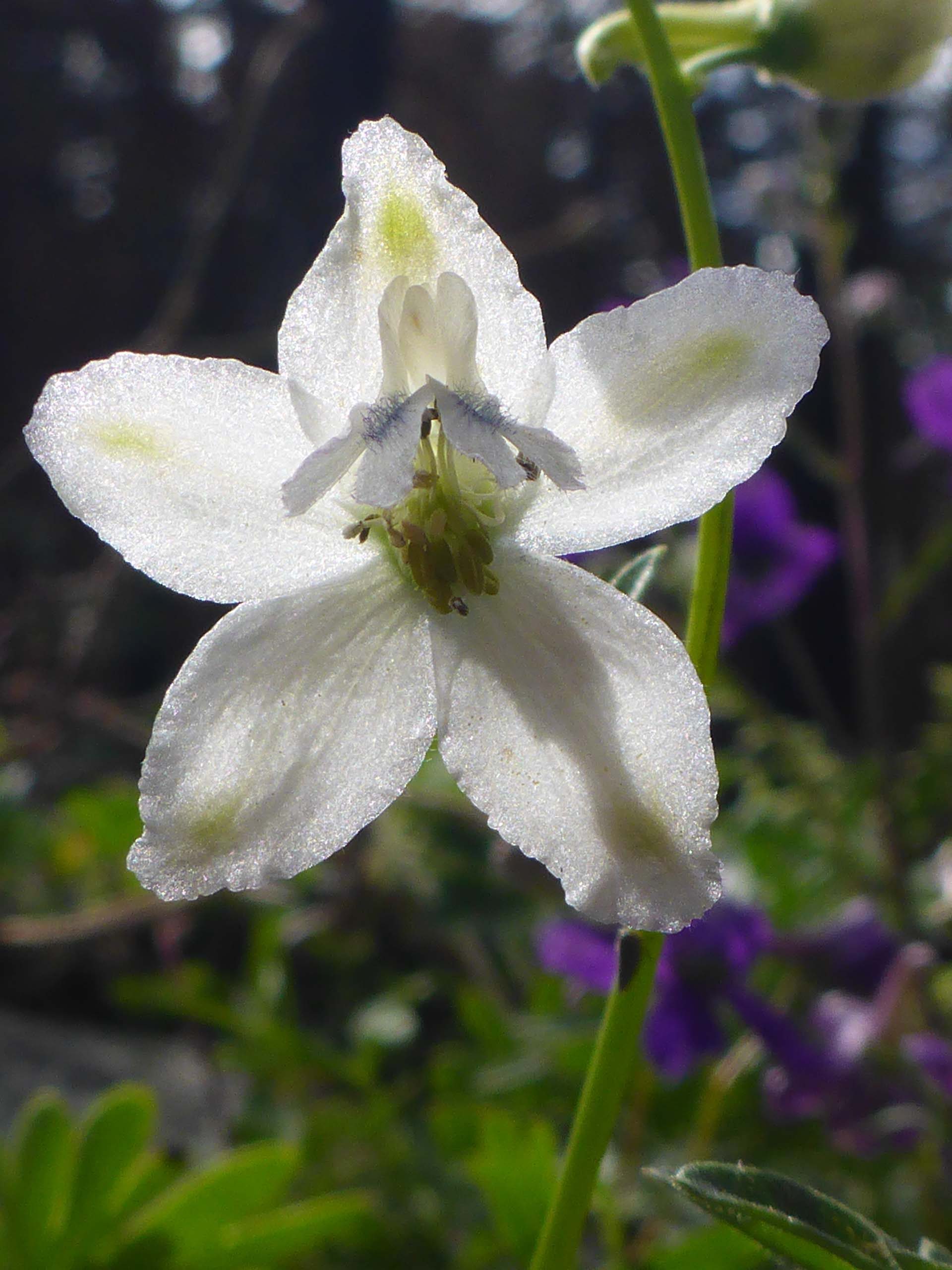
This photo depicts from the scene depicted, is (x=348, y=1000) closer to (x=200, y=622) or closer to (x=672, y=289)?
(x=672, y=289)

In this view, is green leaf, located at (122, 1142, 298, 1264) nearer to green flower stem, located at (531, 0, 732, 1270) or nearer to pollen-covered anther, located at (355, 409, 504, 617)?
green flower stem, located at (531, 0, 732, 1270)

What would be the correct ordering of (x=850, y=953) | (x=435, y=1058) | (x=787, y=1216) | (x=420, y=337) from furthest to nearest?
(x=435, y=1058), (x=850, y=953), (x=420, y=337), (x=787, y=1216)

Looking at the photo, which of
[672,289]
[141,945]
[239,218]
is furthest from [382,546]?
[239,218]

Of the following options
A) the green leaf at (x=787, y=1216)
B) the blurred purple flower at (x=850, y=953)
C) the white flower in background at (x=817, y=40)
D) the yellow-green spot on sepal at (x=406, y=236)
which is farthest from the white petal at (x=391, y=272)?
the blurred purple flower at (x=850, y=953)

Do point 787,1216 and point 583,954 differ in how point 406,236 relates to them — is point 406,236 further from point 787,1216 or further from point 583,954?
point 583,954

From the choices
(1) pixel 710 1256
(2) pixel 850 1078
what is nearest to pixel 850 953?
(2) pixel 850 1078

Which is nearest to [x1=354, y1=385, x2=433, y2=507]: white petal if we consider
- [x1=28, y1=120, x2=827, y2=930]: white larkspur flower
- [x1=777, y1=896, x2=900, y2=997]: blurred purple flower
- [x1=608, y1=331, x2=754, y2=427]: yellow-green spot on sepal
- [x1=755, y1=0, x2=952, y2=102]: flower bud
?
[x1=28, y1=120, x2=827, y2=930]: white larkspur flower
